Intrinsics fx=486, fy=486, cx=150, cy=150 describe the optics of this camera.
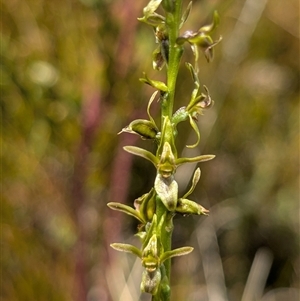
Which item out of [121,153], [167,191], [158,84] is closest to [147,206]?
[167,191]

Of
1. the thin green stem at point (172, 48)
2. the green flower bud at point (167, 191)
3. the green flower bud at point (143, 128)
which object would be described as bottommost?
the green flower bud at point (167, 191)

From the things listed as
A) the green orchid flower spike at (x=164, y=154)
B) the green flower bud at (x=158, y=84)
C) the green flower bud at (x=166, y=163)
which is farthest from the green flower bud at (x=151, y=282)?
the green flower bud at (x=158, y=84)

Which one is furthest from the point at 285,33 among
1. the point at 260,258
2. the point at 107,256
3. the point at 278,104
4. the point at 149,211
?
the point at 149,211

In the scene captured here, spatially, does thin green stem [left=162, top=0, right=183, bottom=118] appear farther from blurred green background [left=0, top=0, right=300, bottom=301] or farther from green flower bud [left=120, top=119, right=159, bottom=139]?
blurred green background [left=0, top=0, right=300, bottom=301]

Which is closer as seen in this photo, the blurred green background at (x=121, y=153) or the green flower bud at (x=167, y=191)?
the green flower bud at (x=167, y=191)

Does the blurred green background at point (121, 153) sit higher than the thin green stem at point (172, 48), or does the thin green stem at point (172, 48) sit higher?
the thin green stem at point (172, 48)

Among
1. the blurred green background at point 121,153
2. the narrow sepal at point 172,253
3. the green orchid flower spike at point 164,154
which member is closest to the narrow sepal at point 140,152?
the green orchid flower spike at point 164,154

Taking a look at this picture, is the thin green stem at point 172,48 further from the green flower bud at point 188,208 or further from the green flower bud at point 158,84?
the green flower bud at point 188,208

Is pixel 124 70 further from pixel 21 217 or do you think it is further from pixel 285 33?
pixel 285 33
